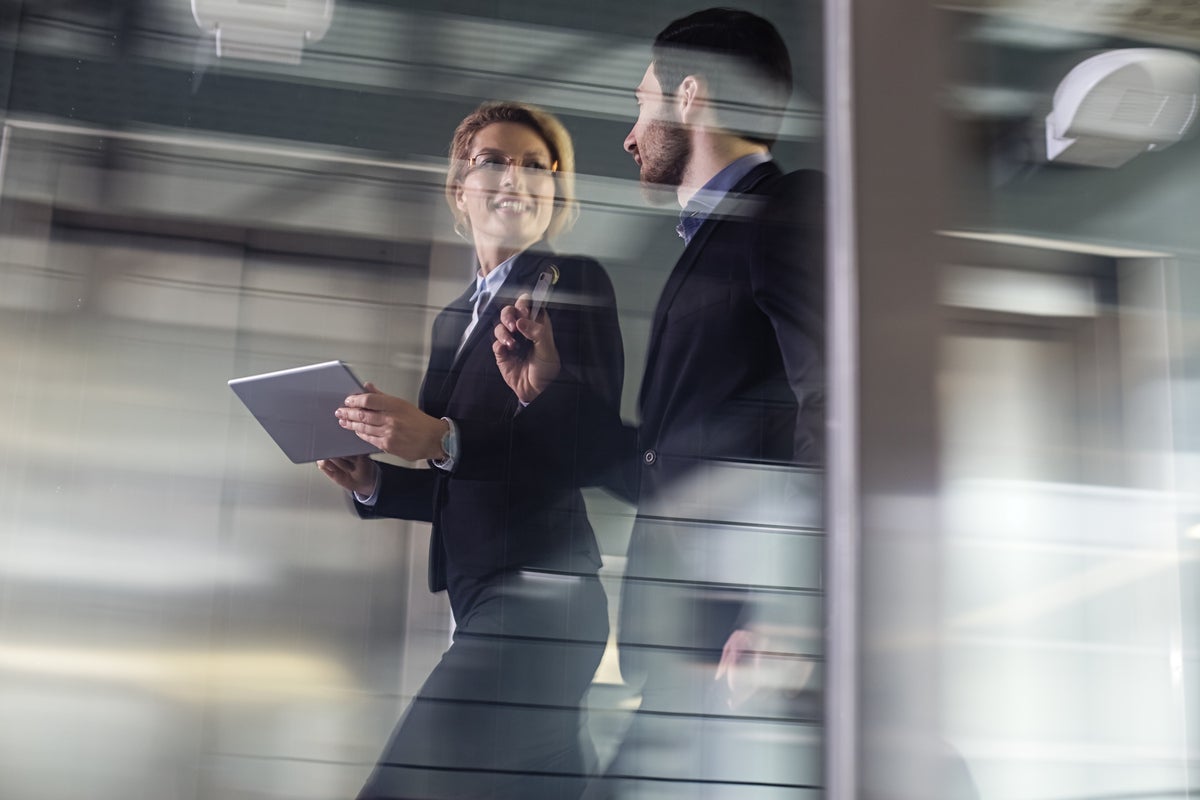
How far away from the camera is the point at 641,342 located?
46.9 inches

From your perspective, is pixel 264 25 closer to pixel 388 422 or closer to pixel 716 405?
pixel 388 422

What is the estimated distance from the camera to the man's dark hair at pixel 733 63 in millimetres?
1237

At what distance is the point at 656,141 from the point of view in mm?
1236

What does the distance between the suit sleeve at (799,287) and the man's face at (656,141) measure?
0.39 ft

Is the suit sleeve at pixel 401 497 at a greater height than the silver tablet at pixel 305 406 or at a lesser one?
lesser

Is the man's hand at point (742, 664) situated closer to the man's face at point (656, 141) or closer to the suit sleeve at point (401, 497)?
the suit sleeve at point (401, 497)

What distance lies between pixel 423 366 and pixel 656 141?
0.39 m

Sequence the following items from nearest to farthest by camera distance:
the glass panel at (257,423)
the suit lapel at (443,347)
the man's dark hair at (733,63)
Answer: the glass panel at (257,423) < the suit lapel at (443,347) < the man's dark hair at (733,63)

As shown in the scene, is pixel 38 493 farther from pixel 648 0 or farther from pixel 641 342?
pixel 648 0

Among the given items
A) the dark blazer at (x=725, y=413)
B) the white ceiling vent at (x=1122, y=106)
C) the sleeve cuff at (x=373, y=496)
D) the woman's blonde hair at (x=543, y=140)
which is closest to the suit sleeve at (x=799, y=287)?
the dark blazer at (x=725, y=413)

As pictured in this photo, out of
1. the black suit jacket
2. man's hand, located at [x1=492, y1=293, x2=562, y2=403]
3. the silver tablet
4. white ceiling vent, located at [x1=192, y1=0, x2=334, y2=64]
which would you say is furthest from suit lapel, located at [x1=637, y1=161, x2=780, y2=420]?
white ceiling vent, located at [x1=192, y1=0, x2=334, y2=64]

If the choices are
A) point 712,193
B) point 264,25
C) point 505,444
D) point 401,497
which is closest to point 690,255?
point 712,193

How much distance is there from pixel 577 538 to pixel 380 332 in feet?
1.01

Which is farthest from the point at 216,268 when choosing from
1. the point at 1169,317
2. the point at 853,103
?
the point at 1169,317
